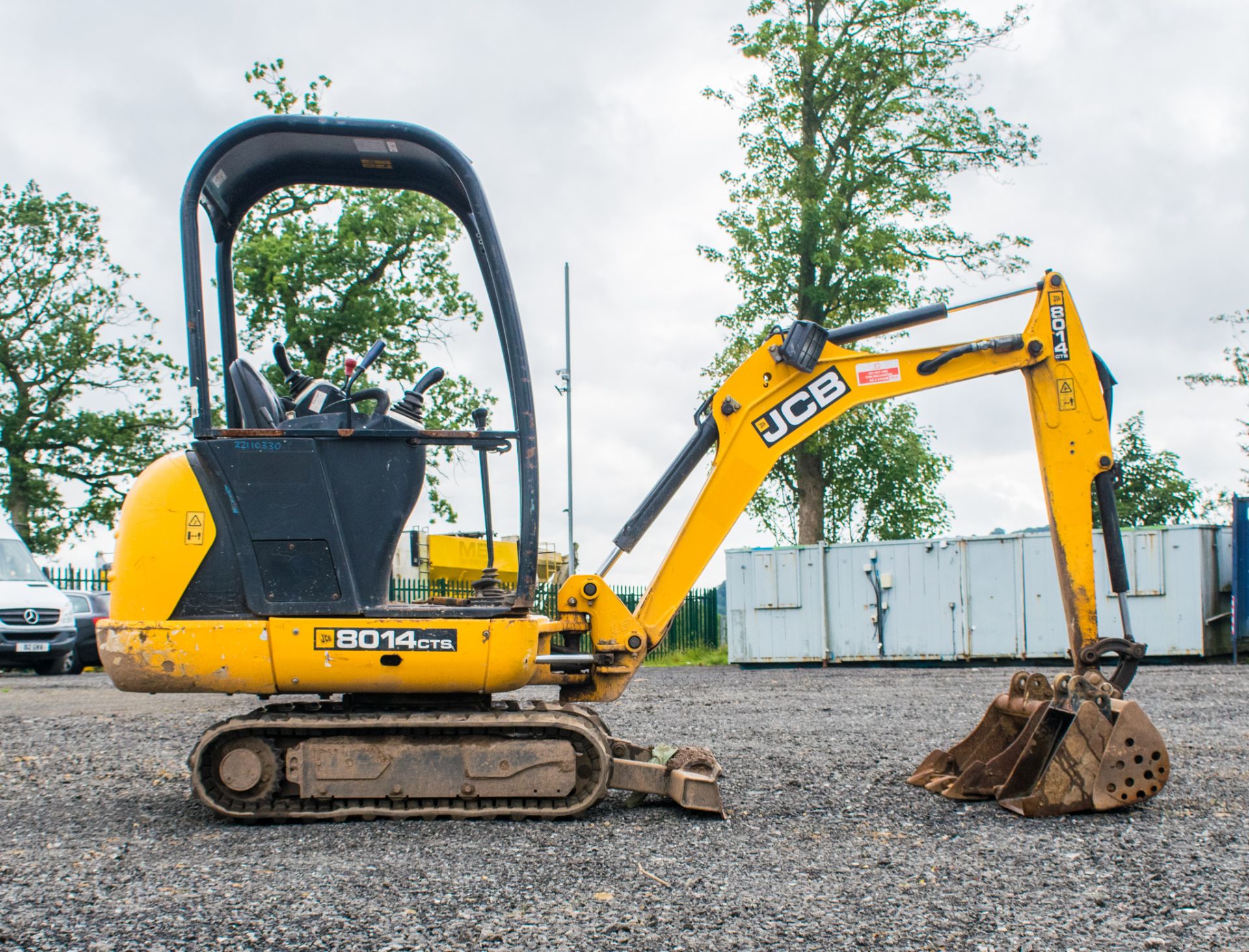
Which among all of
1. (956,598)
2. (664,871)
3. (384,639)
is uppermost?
(384,639)

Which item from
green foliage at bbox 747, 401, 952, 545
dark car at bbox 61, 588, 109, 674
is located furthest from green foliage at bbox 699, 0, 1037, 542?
dark car at bbox 61, 588, 109, 674

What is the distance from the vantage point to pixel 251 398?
5613 millimetres

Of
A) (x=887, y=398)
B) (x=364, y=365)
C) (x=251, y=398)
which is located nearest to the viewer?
(x=364, y=365)

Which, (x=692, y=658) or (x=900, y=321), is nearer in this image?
(x=900, y=321)

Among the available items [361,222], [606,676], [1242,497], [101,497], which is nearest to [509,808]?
[606,676]

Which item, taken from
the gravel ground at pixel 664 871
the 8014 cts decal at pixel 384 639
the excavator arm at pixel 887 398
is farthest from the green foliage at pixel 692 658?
the 8014 cts decal at pixel 384 639

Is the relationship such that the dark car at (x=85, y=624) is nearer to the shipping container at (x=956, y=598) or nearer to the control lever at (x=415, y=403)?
the shipping container at (x=956, y=598)

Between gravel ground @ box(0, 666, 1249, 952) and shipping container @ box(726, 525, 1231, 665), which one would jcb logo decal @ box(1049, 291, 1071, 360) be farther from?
shipping container @ box(726, 525, 1231, 665)

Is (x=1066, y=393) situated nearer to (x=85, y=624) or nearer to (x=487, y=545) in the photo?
(x=487, y=545)

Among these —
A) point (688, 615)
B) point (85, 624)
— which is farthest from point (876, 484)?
point (85, 624)

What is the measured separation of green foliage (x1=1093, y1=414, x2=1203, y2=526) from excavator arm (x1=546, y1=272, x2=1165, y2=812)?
2920 cm

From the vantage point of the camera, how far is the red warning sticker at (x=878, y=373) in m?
6.27

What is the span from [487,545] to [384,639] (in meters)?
0.70

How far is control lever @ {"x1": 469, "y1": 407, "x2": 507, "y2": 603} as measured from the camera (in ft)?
17.8
